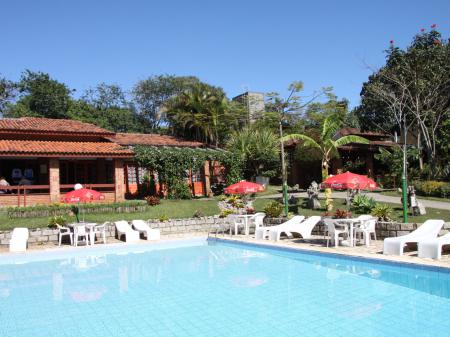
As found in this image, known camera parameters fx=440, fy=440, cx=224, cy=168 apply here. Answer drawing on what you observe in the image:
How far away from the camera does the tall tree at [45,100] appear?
147 ft

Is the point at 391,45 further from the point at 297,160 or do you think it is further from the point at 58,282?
the point at 58,282

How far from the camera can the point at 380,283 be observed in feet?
30.9

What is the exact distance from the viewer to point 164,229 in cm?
1748

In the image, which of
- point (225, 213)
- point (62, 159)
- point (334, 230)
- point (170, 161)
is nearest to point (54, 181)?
point (62, 159)

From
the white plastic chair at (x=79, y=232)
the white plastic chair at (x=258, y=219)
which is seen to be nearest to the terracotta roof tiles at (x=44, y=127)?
the white plastic chair at (x=79, y=232)

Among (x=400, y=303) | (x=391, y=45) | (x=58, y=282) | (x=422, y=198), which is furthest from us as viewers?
(x=391, y=45)

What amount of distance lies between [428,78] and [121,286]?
2480cm

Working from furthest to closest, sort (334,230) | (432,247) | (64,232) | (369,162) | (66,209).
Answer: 1. (369,162)
2. (66,209)
3. (64,232)
4. (334,230)
5. (432,247)

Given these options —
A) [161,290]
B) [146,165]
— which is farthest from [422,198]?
[161,290]

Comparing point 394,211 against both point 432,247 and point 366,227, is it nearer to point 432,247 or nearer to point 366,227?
point 366,227

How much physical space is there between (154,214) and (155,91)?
34941 mm

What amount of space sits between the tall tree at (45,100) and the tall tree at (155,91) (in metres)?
8.70

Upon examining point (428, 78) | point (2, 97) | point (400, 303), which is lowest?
point (400, 303)

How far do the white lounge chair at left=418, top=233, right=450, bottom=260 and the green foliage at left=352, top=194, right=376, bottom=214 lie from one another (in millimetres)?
6322
